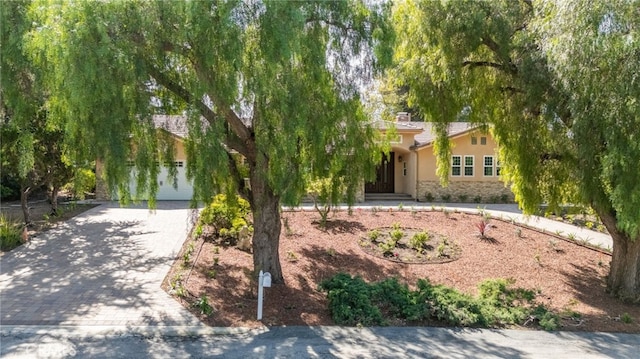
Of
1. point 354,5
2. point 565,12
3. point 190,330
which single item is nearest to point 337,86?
point 354,5

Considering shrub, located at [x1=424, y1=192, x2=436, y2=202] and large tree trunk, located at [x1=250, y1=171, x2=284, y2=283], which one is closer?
large tree trunk, located at [x1=250, y1=171, x2=284, y2=283]

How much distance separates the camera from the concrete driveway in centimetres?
665

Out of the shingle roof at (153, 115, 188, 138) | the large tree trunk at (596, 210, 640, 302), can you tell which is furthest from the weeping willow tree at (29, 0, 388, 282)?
the large tree trunk at (596, 210, 640, 302)

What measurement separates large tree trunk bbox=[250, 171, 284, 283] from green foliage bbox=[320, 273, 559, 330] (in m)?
1.26

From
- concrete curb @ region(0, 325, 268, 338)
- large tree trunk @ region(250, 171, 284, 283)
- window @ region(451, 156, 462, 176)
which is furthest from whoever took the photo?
window @ region(451, 156, 462, 176)

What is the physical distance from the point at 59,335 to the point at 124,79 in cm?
384

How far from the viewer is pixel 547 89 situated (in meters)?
7.61

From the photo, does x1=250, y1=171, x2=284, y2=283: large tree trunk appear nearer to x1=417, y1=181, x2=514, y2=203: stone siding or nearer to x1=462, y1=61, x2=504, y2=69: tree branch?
x1=462, y1=61, x2=504, y2=69: tree branch

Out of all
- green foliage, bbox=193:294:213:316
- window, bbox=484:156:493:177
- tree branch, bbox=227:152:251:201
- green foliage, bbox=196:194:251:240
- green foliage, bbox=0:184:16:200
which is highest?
window, bbox=484:156:493:177

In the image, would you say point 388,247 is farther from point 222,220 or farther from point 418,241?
point 222,220

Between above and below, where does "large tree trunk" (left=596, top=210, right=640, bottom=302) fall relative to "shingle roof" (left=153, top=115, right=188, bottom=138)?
below

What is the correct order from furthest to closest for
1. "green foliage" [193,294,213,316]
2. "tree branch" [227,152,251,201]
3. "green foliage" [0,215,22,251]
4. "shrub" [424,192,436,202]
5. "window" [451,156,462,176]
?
1. "window" [451,156,462,176]
2. "shrub" [424,192,436,202]
3. "green foliage" [0,215,22,251]
4. "tree branch" [227,152,251,201]
5. "green foliage" [193,294,213,316]

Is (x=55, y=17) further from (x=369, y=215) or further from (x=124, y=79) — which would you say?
(x=369, y=215)

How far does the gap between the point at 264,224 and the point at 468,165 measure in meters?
16.1
